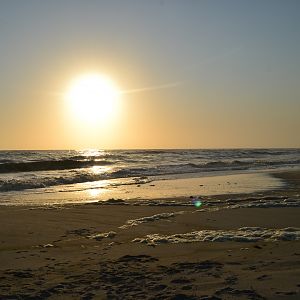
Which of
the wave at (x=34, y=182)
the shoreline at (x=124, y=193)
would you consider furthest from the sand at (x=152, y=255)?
the wave at (x=34, y=182)

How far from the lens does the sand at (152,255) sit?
486cm

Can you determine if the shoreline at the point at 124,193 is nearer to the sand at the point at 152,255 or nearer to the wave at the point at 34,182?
the wave at the point at 34,182

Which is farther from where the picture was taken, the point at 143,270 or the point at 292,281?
the point at 143,270

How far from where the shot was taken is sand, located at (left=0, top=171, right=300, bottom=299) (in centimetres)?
486

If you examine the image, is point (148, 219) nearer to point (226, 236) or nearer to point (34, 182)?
point (226, 236)

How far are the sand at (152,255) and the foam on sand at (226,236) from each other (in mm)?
17

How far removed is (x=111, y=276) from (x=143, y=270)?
1.50 ft

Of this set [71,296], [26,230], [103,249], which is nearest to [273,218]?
[103,249]

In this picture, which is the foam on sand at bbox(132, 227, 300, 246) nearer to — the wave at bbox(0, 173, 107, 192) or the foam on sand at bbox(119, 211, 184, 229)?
the foam on sand at bbox(119, 211, 184, 229)

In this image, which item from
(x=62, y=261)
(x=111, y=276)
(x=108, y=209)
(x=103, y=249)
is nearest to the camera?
(x=111, y=276)

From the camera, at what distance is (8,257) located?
6.60 meters

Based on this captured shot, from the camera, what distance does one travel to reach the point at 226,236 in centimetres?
760

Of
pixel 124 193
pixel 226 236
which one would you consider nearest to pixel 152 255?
pixel 226 236

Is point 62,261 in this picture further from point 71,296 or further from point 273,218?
point 273,218
